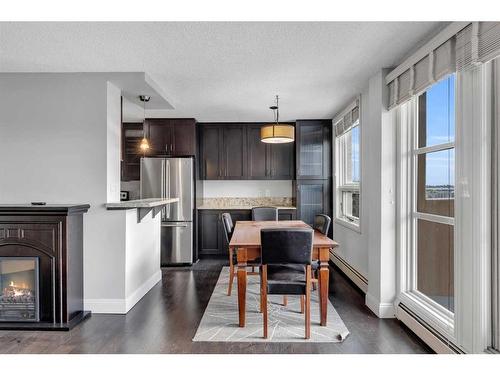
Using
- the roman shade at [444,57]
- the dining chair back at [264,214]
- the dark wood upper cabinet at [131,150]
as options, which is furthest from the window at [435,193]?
the dark wood upper cabinet at [131,150]

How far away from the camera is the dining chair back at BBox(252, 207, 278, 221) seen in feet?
16.8

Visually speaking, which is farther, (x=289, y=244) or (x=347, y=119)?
(x=347, y=119)

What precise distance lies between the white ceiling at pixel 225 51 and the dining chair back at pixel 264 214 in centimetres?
185

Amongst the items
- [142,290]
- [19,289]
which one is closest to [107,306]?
[142,290]

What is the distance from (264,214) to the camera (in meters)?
5.16

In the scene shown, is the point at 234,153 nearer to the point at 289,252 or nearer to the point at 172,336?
the point at 289,252

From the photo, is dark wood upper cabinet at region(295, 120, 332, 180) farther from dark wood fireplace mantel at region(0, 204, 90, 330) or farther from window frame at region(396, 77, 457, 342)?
dark wood fireplace mantel at region(0, 204, 90, 330)

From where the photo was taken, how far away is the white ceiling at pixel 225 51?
2.42 m

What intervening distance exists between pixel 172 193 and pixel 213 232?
3.39 ft

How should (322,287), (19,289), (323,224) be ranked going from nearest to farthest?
1. (322,287)
2. (19,289)
3. (323,224)

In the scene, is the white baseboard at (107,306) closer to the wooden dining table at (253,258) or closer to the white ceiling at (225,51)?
the wooden dining table at (253,258)

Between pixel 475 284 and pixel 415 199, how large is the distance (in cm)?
117
